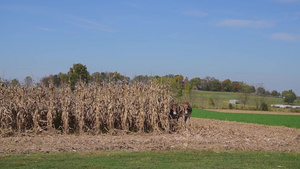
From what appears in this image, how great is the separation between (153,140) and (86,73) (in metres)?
19.1

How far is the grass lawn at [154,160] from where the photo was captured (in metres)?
9.18

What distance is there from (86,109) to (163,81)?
6168 millimetres

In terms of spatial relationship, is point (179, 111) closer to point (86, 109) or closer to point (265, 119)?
point (86, 109)

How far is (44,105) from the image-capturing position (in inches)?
617

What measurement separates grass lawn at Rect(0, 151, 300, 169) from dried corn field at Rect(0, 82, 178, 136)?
15.5 ft

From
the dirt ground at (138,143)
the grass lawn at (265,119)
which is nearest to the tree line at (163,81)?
the dirt ground at (138,143)

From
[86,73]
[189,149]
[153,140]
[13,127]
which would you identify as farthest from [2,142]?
[86,73]

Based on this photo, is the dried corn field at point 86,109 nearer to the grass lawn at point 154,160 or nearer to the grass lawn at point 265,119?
the grass lawn at point 154,160

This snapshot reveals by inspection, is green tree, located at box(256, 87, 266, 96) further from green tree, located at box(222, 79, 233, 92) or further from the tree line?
green tree, located at box(222, 79, 233, 92)

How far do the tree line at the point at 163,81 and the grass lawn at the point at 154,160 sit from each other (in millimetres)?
6909

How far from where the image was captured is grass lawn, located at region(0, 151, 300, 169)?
9.18 m

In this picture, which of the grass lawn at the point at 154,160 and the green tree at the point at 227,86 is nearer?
the grass lawn at the point at 154,160

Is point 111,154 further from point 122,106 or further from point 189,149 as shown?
point 122,106

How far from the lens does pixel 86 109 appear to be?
52.4 feet
